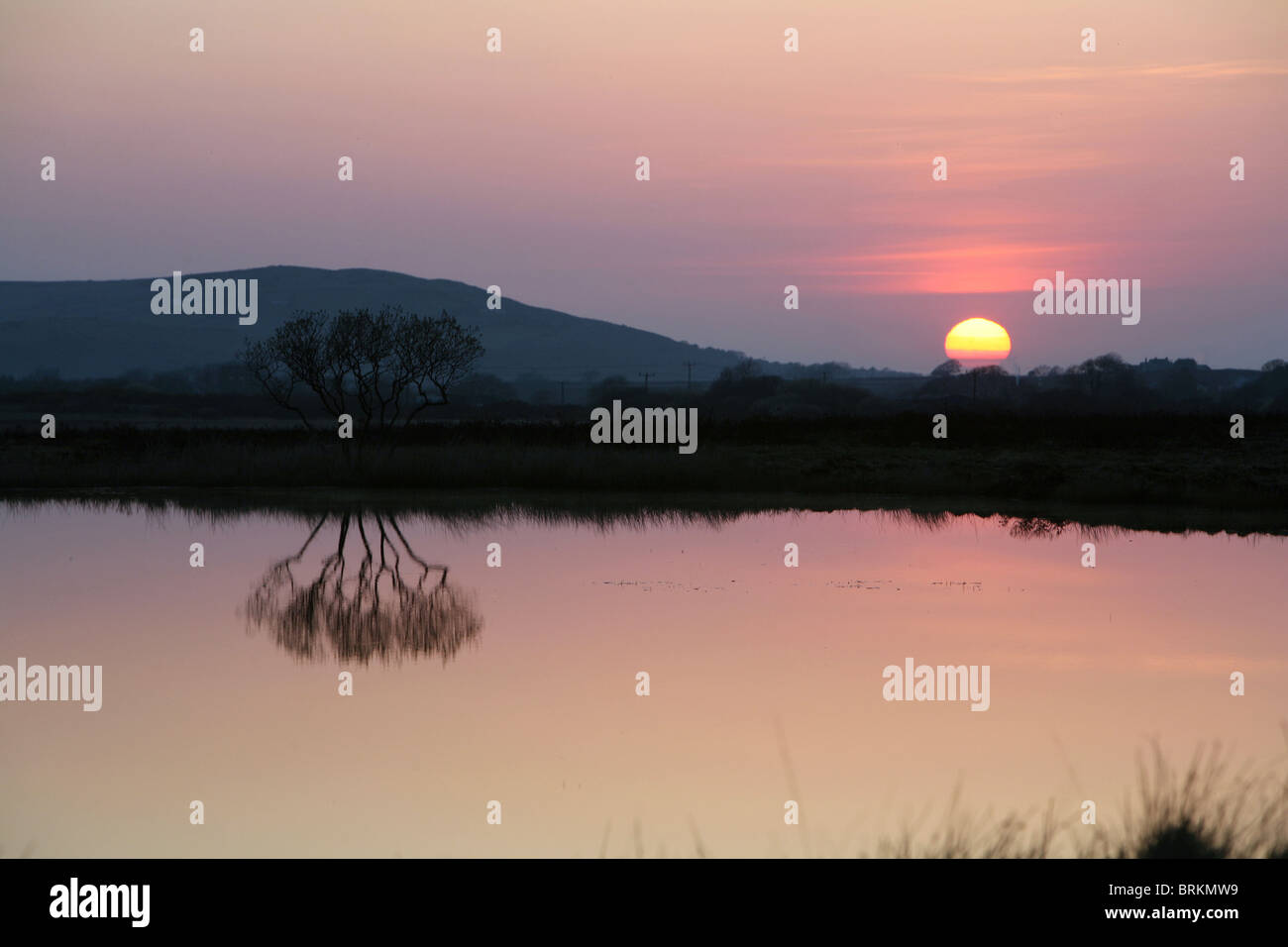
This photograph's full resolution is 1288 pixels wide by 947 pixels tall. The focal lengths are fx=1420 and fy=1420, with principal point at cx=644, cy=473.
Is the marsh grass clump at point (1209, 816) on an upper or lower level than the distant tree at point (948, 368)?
lower

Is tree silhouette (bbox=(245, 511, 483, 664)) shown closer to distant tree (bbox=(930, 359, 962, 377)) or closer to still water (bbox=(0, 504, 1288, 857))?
still water (bbox=(0, 504, 1288, 857))

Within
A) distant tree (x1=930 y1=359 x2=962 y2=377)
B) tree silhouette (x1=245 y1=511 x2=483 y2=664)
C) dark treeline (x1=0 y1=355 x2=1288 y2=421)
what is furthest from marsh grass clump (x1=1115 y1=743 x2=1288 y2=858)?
distant tree (x1=930 y1=359 x2=962 y2=377)

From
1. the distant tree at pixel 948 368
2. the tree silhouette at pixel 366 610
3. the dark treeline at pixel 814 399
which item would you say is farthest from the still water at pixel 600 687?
the distant tree at pixel 948 368

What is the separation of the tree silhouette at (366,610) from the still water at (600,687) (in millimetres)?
56

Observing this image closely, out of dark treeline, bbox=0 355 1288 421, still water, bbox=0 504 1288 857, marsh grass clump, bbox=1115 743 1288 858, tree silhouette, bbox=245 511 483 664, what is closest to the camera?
marsh grass clump, bbox=1115 743 1288 858

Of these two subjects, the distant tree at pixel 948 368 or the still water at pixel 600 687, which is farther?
the distant tree at pixel 948 368

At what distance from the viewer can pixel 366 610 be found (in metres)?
13.7

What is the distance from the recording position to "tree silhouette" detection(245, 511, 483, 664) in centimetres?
1188

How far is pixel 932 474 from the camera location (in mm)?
27875

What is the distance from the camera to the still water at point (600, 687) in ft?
23.8

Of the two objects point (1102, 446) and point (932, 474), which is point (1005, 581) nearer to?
point (932, 474)

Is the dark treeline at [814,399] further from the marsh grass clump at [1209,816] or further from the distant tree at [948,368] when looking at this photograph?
the marsh grass clump at [1209,816]

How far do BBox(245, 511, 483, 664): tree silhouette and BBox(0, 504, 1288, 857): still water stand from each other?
6 cm
